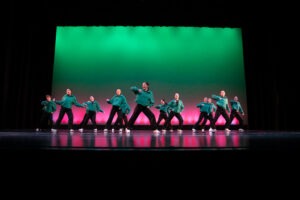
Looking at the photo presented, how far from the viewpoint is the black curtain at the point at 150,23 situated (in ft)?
26.5

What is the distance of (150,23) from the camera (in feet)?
30.0

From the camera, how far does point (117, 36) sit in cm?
977

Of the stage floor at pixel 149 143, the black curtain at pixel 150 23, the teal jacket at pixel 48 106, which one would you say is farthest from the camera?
the black curtain at pixel 150 23

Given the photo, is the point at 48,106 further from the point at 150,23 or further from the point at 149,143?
the point at 149,143

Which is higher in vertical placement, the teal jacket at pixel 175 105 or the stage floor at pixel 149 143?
the teal jacket at pixel 175 105

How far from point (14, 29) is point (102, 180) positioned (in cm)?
849

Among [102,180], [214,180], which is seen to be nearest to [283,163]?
[214,180]

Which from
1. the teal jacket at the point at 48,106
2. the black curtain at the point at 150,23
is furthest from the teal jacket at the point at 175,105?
the teal jacket at the point at 48,106

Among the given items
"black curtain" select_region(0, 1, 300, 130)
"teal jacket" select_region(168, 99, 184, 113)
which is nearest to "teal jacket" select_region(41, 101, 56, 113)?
"black curtain" select_region(0, 1, 300, 130)

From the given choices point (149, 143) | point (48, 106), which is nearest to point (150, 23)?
point (48, 106)

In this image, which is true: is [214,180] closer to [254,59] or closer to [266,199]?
[266,199]

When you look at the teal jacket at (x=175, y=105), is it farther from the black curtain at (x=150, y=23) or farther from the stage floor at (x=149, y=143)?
the stage floor at (x=149, y=143)

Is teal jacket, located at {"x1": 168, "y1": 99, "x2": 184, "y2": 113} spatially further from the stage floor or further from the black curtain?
the stage floor

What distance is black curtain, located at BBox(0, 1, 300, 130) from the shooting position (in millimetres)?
8078
